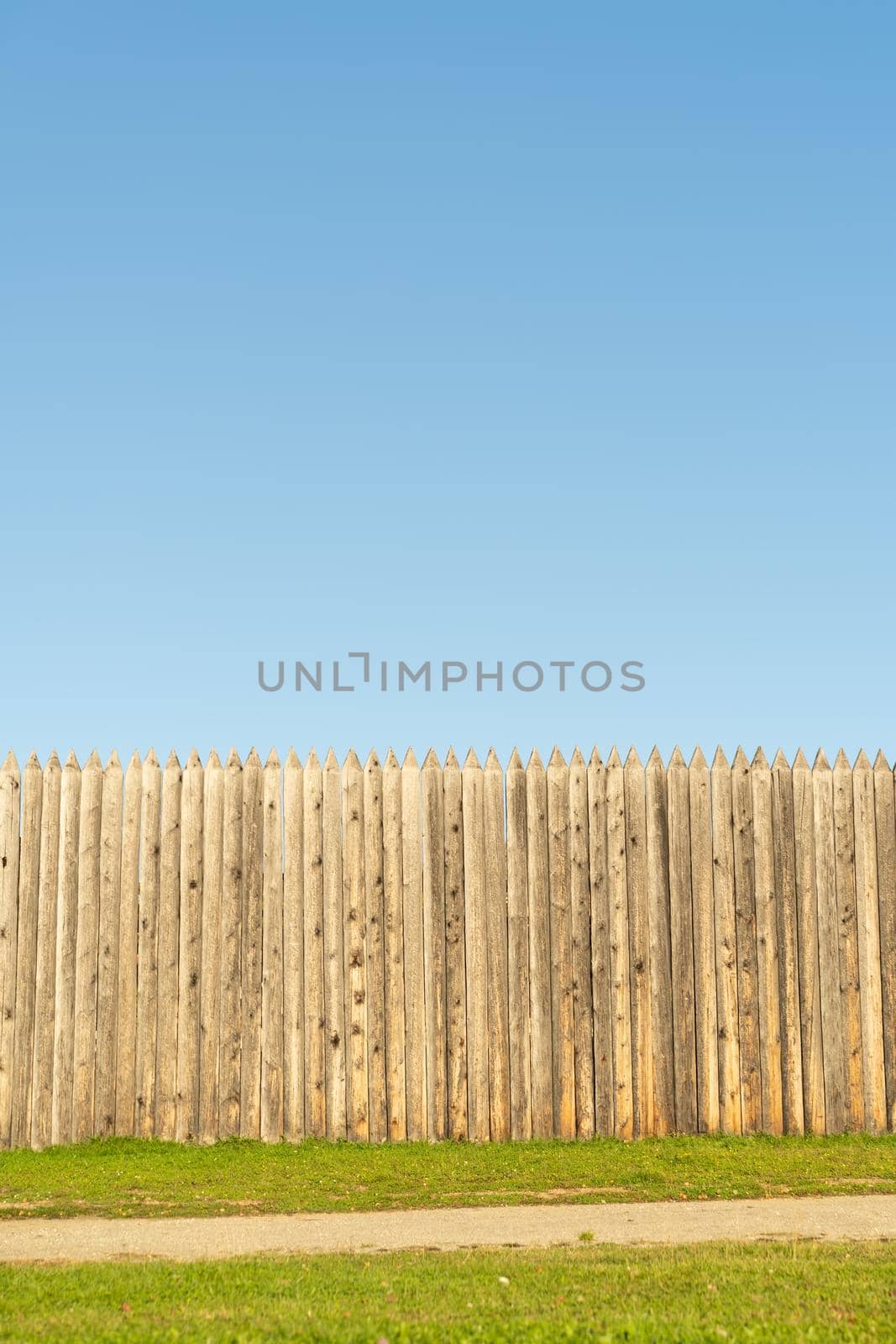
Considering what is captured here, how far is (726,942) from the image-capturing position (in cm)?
1109

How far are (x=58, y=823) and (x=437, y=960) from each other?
3.44 meters

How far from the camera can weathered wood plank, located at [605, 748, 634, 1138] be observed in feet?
35.6

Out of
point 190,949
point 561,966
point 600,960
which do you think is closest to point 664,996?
point 600,960

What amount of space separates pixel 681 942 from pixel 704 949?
21cm

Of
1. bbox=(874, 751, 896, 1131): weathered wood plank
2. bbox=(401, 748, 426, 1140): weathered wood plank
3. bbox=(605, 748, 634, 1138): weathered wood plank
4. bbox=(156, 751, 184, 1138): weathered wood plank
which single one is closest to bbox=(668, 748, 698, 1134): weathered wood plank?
bbox=(605, 748, 634, 1138): weathered wood plank

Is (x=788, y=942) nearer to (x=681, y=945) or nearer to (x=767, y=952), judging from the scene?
(x=767, y=952)

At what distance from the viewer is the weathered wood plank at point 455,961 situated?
35.2 feet

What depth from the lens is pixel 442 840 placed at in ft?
36.2

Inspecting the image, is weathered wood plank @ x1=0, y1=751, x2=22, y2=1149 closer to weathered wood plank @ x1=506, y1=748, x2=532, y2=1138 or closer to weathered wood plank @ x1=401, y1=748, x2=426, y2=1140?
weathered wood plank @ x1=401, y1=748, x2=426, y2=1140

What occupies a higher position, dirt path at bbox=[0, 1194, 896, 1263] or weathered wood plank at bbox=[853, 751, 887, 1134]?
weathered wood plank at bbox=[853, 751, 887, 1134]

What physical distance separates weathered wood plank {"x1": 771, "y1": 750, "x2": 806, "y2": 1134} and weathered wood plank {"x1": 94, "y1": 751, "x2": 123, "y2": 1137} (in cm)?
555

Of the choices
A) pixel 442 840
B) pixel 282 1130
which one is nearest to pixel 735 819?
pixel 442 840

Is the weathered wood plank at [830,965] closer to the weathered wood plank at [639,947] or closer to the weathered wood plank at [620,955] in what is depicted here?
the weathered wood plank at [639,947]

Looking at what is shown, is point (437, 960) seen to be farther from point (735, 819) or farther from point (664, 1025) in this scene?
point (735, 819)
